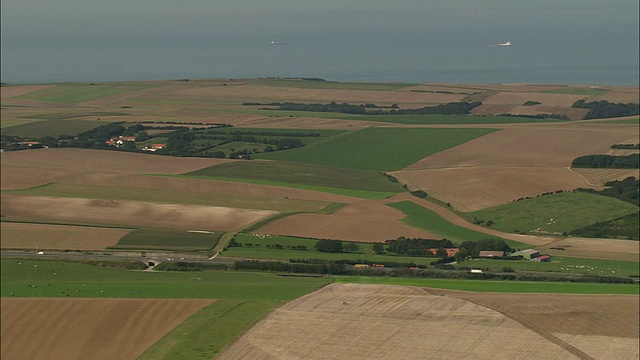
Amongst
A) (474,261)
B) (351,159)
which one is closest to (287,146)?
(351,159)

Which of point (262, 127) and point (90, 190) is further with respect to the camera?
point (262, 127)

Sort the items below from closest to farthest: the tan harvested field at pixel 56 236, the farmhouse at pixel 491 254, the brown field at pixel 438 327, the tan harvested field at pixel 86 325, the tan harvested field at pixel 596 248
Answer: the brown field at pixel 438 327
the tan harvested field at pixel 86 325
the tan harvested field at pixel 596 248
the farmhouse at pixel 491 254
the tan harvested field at pixel 56 236

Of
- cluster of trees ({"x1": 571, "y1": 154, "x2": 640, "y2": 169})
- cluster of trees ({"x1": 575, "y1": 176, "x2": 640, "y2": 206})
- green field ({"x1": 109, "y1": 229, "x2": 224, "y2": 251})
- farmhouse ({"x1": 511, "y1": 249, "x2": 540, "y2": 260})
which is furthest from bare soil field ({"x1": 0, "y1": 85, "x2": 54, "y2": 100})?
farmhouse ({"x1": 511, "y1": 249, "x2": 540, "y2": 260})

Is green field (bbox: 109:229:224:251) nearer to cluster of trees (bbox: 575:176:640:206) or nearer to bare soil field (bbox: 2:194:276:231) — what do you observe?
bare soil field (bbox: 2:194:276:231)

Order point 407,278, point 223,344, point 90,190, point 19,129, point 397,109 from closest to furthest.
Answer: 1. point 223,344
2. point 407,278
3. point 90,190
4. point 19,129
5. point 397,109

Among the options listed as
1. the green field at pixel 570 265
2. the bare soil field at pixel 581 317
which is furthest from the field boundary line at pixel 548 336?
the green field at pixel 570 265

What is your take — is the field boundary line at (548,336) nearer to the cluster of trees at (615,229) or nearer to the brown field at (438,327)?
the brown field at (438,327)

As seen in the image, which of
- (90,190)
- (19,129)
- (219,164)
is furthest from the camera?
(19,129)

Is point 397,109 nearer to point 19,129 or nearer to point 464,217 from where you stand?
point 19,129
